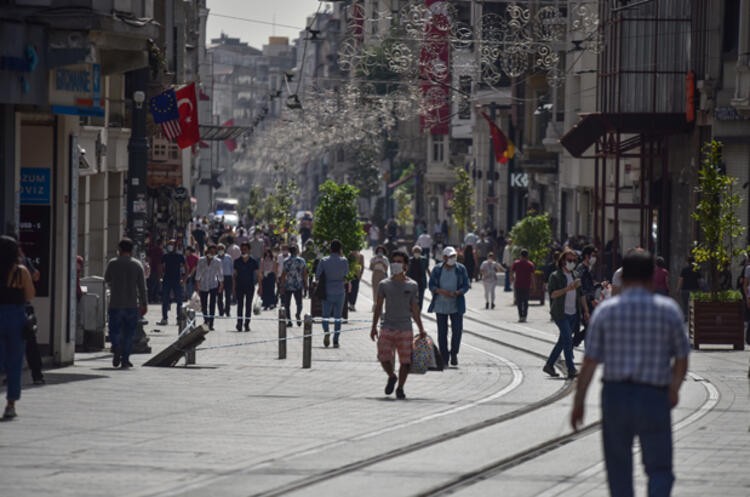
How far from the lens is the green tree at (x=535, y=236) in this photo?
144 feet

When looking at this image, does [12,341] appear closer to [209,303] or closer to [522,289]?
[209,303]

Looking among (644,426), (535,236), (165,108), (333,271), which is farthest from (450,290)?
(535,236)

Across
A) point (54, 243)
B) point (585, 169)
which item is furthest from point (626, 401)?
point (585, 169)

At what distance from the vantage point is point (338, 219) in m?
38.3

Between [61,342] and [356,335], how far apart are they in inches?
419

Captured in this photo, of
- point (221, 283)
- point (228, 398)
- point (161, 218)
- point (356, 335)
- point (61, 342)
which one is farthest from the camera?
point (161, 218)

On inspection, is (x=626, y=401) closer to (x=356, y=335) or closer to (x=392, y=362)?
(x=392, y=362)

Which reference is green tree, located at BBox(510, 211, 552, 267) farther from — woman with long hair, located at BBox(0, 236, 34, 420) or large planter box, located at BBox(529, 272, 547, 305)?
woman with long hair, located at BBox(0, 236, 34, 420)

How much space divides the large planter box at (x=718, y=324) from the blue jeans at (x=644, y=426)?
61.3 ft

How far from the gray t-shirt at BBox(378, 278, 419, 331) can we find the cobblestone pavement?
2.59ft

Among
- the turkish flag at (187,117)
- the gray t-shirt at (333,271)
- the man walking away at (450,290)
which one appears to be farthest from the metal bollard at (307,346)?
the turkish flag at (187,117)

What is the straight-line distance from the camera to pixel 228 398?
17.4m

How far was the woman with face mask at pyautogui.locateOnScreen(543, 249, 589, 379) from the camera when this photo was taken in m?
20.8

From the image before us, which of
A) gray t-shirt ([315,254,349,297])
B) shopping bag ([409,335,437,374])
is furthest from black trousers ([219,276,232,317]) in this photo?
shopping bag ([409,335,437,374])
